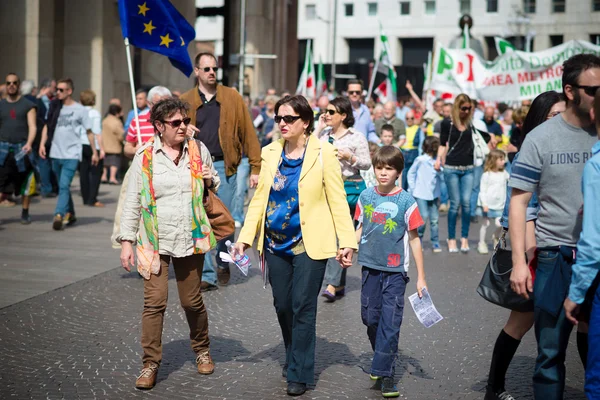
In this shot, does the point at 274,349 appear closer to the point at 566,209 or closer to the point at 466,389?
the point at 466,389

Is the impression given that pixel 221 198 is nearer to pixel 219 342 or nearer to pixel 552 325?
pixel 219 342

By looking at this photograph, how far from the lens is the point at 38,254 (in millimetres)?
10352

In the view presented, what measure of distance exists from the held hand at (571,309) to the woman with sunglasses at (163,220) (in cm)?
254

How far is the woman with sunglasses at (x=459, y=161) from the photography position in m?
12.2

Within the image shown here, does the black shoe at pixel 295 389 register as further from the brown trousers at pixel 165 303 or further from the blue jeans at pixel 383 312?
the brown trousers at pixel 165 303

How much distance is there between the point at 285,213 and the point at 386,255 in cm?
74

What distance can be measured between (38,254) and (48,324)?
10.9 feet

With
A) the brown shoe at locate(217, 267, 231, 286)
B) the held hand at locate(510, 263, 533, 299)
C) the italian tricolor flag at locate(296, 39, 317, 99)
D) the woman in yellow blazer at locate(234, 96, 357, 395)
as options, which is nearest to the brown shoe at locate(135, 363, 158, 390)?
the woman in yellow blazer at locate(234, 96, 357, 395)

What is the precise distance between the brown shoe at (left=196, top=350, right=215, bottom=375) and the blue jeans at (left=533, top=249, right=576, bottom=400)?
2.28 meters

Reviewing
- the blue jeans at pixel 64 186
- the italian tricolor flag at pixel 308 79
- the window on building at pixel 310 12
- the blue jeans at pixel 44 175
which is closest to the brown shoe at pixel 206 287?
the blue jeans at pixel 64 186

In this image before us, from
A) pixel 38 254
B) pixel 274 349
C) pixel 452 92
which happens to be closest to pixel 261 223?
pixel 274 349

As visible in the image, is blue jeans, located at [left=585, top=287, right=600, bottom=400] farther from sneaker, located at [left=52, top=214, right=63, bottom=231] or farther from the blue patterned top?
sneaker, located at [left=52, top=214, right=63, bottom=231]

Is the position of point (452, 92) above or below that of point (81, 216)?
above

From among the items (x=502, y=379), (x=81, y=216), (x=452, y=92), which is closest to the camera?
(x=502, y=379)
